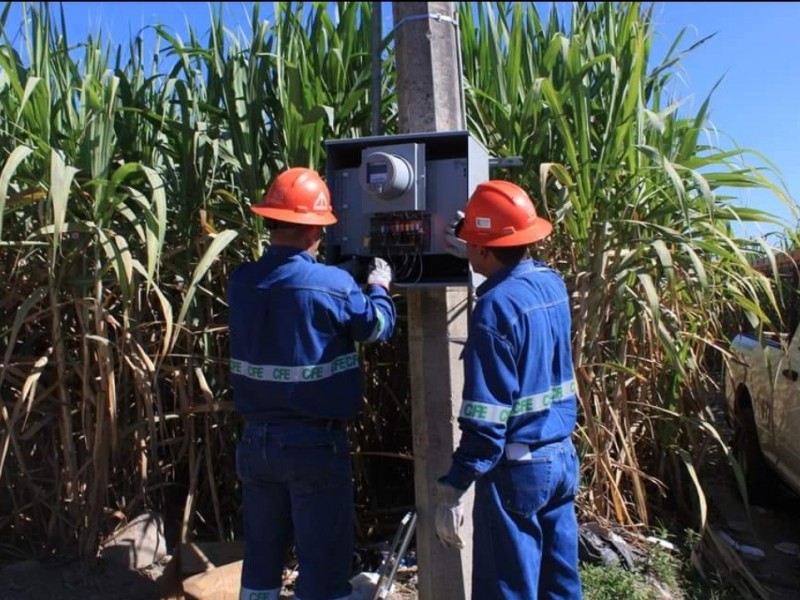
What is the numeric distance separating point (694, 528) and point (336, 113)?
2878 millimetres

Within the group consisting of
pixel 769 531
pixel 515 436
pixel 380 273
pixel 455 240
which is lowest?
pixel 769 531

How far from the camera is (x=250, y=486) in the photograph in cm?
304

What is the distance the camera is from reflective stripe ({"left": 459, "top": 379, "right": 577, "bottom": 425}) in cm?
254

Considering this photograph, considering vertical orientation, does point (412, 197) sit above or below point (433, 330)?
above

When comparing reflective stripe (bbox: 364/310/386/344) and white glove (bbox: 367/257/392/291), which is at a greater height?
white glove (bbox: 367/257/392/291)

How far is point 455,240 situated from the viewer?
3.00m

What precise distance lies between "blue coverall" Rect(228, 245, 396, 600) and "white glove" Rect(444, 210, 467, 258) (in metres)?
0.31

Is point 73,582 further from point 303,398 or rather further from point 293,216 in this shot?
point 293,216

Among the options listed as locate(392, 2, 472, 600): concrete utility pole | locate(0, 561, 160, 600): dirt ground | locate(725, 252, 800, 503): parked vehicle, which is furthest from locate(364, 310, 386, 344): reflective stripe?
locate(725, 252, 800, 503): parked vehicle

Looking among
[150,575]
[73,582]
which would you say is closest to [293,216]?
[150,575]

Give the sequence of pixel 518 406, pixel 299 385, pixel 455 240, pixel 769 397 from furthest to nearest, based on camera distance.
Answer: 1. pixel 769 397
2. pixel 455 240
3. pixel 299 385
4. pixel 518 406

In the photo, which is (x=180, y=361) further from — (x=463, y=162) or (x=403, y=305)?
(x=463, y=162)

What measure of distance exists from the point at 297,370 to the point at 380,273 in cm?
49

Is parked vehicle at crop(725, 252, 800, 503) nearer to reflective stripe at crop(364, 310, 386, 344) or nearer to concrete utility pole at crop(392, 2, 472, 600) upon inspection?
concrete utility pole at crop(392, 2, 472, 600)
